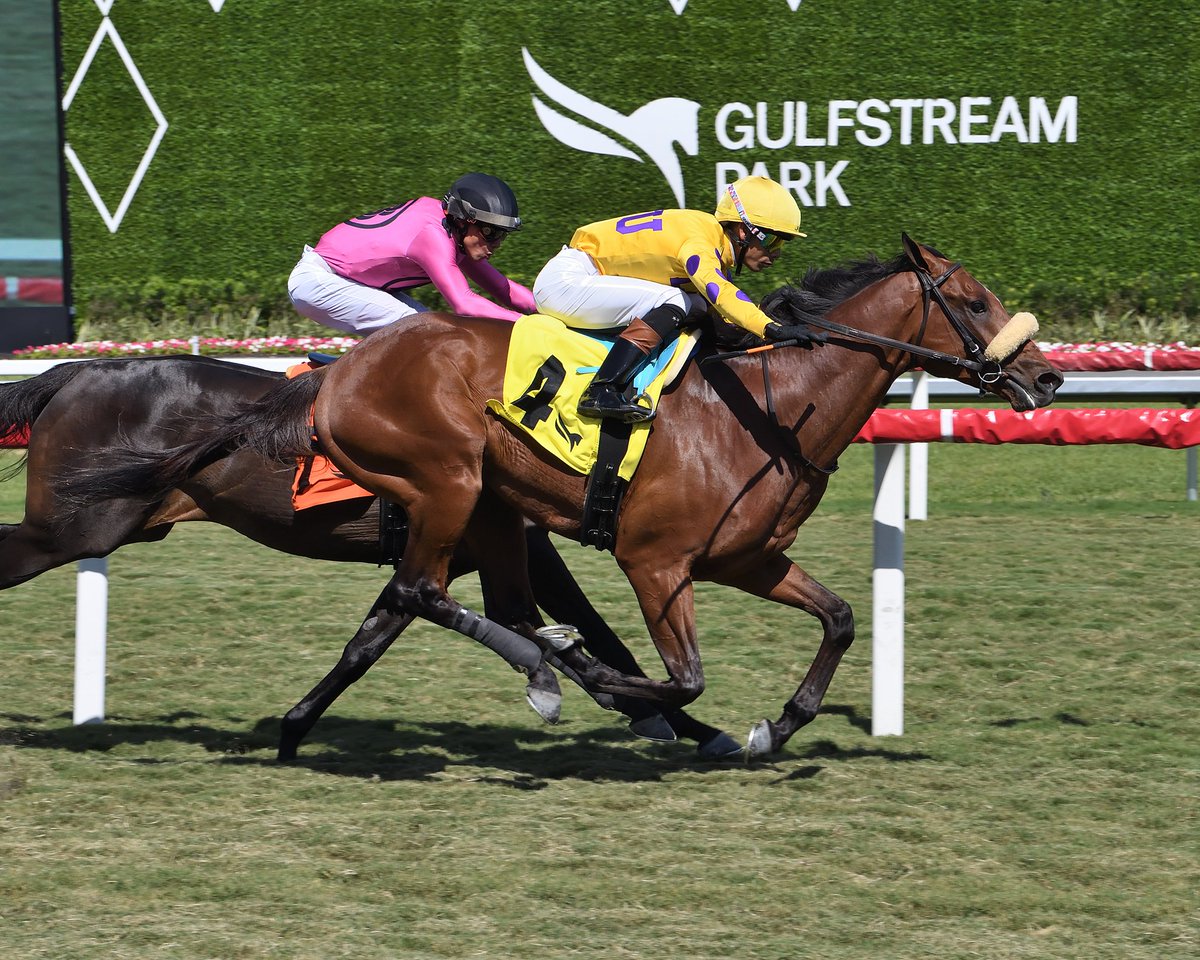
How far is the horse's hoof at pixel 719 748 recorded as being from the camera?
191 inches

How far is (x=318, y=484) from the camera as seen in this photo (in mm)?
5008

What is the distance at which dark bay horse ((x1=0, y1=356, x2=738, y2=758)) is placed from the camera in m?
4.97

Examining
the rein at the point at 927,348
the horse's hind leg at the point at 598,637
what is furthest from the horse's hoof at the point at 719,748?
the rein at the point at 927,348

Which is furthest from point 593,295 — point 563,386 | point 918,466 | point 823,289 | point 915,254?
point 918,466

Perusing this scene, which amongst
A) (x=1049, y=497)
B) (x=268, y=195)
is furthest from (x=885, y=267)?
(x=268, y=195)

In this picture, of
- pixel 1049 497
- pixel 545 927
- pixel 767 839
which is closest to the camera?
pixel 545 927

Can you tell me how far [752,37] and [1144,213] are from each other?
3392mm

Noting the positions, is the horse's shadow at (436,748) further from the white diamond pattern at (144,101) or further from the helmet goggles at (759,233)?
the white diamond pattern at (144,101)

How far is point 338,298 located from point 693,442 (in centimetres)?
146

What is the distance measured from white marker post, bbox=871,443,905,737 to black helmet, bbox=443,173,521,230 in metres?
1.48

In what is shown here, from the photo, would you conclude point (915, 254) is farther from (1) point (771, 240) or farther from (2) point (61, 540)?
(2) point (61, 540)

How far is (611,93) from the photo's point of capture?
42.2ft

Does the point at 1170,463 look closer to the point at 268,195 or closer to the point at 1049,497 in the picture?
the point at 1049,497

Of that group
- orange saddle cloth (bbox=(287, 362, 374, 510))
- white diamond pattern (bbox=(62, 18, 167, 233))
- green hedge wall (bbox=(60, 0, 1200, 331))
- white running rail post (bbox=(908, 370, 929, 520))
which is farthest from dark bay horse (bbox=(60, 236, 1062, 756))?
white diamond pattern (bbox=(62, 18, 167, 233))
